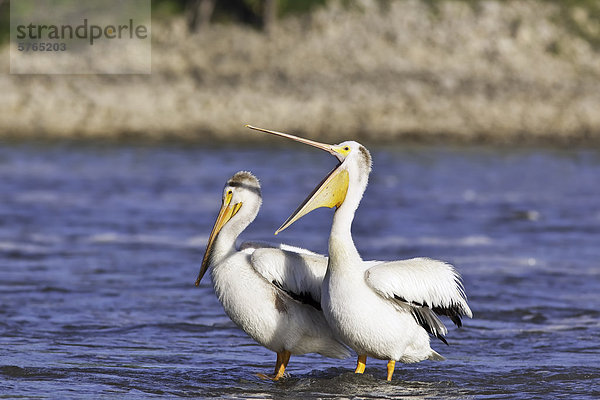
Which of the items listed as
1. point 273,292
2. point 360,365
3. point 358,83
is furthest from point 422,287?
point 358,83

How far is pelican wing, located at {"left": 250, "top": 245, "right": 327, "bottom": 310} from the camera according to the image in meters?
6.17

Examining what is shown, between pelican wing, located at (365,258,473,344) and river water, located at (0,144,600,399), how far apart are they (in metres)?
0.48

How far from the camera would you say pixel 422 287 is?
19.8 feet

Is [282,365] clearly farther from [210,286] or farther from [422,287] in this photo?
[210,286]

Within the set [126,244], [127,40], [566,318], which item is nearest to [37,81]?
[127,40]

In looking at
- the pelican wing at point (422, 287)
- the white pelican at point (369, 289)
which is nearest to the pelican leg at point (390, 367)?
the white pelican at point (369, 289)

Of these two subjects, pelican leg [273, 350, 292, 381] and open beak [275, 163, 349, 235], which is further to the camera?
pelican leg [273, 350, 292, 381]

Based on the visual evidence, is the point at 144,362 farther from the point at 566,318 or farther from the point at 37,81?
the point at 37,81

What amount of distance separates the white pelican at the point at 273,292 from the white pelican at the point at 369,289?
10.7 inches

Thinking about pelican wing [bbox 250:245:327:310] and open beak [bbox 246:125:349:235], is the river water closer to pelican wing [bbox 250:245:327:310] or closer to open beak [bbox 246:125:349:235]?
pelican wing [bbox 250:245:327:310]

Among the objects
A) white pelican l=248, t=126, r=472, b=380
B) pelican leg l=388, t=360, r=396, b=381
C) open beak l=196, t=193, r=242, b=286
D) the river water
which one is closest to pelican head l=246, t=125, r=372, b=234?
white pelican l=248, t=126, r=472, b=380

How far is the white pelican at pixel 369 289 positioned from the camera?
5930 millimetres

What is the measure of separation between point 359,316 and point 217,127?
85.3ft

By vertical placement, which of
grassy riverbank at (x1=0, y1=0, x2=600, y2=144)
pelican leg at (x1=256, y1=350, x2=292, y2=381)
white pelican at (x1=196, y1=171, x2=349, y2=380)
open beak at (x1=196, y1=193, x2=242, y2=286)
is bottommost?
pelican leg at (x1=256, y1=350, x2=292, y2=381)
